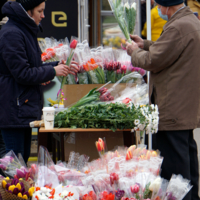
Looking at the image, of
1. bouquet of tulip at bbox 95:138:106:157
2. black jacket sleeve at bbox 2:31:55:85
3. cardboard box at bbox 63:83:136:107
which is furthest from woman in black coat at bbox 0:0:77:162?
bouquet of tulip at bbox 95:138:106:157

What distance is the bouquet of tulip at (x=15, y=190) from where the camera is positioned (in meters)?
1.47

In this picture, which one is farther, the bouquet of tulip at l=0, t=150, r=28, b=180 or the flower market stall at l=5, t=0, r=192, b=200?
the bouquet of tulip at l=0, t=150, r=28, b=180

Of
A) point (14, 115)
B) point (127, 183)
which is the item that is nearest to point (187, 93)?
point (127, 183)

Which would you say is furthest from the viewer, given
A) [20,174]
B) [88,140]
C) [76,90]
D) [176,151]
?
[76,90]

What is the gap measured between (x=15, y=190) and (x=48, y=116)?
868 millimetres

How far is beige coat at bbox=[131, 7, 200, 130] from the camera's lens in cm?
237

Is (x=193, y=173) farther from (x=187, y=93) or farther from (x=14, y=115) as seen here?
(x=14, y=115)

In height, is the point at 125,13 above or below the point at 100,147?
above

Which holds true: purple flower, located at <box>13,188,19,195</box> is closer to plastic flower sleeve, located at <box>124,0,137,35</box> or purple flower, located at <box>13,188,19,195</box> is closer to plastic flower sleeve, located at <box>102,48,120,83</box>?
plastic flower sleeve, located at <box>102,48,120,83</box>

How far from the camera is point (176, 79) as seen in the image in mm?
2438

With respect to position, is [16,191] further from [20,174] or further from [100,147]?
[100,147]

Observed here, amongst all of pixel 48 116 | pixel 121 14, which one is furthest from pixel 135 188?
pixel 121 14

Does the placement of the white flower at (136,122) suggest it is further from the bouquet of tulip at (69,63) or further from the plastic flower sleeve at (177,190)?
the bouquet of tulip at (69,63)

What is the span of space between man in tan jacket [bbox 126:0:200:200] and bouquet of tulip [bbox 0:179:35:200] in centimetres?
129
